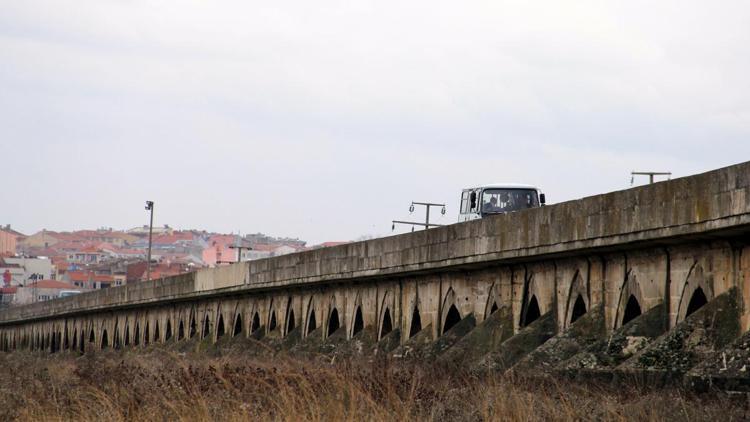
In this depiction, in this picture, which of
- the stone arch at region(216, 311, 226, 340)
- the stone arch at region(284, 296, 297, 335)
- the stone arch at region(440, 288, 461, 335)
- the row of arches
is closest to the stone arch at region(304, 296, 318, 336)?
the row of arches

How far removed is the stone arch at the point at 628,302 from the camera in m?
18.1

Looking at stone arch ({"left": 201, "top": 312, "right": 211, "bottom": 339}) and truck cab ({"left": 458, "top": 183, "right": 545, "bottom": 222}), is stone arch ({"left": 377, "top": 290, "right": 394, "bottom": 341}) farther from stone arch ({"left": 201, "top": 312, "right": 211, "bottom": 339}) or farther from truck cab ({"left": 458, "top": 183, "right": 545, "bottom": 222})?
stone arch ({"left": 201, "top": 312, "right": 211, "bottom": 339})

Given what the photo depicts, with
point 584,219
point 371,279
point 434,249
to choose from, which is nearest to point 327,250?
point 371,279

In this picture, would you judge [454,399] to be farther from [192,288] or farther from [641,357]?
[192,288]

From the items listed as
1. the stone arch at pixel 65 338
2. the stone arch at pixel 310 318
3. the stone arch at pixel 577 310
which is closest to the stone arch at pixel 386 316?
the stone arch at pixel 310 318

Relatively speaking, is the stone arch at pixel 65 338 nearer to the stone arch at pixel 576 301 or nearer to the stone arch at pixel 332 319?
the stone arch at pixel 332 319

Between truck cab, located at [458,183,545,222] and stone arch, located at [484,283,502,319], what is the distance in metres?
11.3

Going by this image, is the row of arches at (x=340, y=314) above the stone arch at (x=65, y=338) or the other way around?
above

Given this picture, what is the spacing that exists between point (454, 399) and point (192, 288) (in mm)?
28920

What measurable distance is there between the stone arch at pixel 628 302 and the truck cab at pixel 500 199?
51.0 ft

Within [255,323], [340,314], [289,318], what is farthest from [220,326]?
[340,314]

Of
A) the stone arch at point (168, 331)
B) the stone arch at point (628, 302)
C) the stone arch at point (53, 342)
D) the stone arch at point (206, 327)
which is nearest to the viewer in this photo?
the stone arch at point (628, 302)

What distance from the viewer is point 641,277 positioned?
17891 mm

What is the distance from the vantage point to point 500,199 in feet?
113
